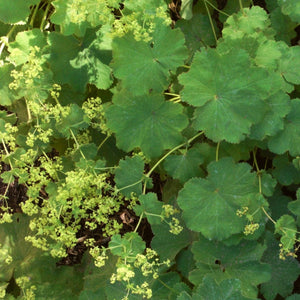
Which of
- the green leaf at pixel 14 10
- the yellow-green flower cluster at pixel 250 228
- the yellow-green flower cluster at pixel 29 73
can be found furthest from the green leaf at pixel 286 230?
the green leaf at pixel 14 10

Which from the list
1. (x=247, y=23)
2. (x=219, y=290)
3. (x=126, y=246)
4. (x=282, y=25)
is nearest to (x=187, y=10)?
(x=247, y=23)

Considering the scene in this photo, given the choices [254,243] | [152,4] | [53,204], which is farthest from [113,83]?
[254,243]

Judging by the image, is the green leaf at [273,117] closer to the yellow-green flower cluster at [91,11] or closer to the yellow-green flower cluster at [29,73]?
the yellow-green flower cluster at [91,11]

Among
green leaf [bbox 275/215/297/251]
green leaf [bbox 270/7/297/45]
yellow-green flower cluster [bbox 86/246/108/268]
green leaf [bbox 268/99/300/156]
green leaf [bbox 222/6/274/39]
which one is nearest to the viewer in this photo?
yellow-green flower cluster [bbox 86/246/108/268]

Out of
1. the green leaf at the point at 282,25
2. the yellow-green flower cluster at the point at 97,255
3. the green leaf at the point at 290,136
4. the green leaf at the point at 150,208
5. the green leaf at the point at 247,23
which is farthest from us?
the green leaf at the point at 282,25

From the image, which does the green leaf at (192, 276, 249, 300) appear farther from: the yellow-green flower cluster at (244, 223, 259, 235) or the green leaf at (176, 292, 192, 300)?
the yellow-green flower cluster at (244, 223, 259, 235)

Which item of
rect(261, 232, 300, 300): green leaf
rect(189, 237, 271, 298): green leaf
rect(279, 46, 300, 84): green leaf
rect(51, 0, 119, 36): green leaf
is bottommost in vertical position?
rect(261, 232, 300, 300): green leaf

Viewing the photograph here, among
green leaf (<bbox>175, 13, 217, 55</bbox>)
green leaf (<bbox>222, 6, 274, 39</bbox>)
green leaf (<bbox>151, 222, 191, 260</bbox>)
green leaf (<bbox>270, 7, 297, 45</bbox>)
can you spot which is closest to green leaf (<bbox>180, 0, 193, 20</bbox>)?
green leaf (<bbox>175, 13, 217, 55</bbox>)
